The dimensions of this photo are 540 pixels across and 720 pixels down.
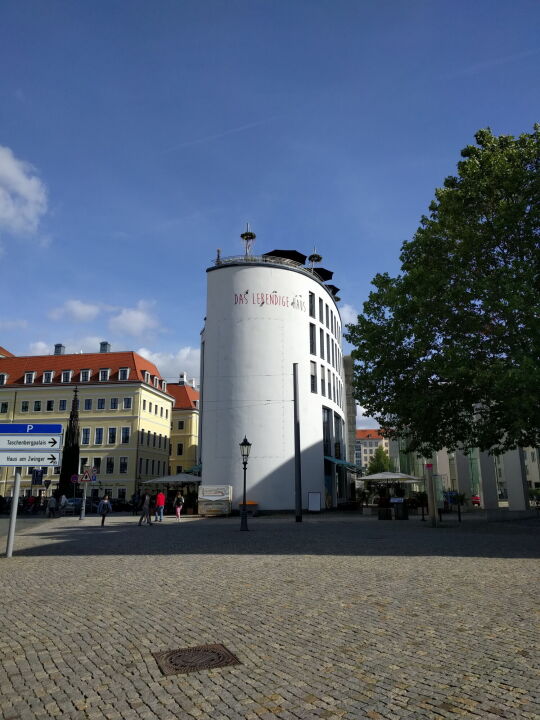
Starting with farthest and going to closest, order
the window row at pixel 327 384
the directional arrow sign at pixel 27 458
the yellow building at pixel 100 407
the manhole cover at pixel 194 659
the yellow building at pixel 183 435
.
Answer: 1. the yellow building at pixel 183 435
2. the yellow building at pixel 100 407
3. the window row at pixel 327 384
4. the directional arrow sign at pixel 27 458
5. the manhole cover at pixel 194 659

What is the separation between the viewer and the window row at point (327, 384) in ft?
148

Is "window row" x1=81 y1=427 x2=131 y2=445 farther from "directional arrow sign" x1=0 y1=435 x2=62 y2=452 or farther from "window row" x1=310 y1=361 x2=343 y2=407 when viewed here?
"directional arrow sign" x1=0 y1=435 x2=62 y2=452

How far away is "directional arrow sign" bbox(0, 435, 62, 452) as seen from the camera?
49.3 ft

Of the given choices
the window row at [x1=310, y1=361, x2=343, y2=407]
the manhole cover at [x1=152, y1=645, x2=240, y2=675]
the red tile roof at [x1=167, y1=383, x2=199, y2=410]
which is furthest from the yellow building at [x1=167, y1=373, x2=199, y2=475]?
the manhole cover at [x1=152, y1=645, x2=240, y2=675]

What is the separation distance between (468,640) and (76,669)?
411 cm

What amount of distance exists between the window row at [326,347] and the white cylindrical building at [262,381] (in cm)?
18

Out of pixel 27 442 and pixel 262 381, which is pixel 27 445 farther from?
pixel 262 381

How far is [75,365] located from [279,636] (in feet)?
237

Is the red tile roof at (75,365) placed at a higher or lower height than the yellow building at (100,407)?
higher

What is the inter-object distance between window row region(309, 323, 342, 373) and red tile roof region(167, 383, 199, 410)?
36.9 m

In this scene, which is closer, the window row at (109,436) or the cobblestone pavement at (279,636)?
the cobblestone pavement at (279,636)

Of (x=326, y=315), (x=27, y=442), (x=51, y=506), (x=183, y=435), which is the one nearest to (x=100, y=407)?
(x=183, y=435)

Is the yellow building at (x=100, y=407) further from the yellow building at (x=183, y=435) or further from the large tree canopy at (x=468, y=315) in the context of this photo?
the large tree canopy at (x=468, y=315)

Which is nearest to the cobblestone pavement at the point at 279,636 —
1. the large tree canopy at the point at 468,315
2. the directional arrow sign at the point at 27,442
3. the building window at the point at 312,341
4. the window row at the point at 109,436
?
the directional arrow sign at the point at 27,442
